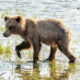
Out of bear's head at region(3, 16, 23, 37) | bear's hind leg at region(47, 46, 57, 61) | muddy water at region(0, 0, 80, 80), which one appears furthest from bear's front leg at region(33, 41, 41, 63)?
bear's head at region(3, 16, 23, 37)

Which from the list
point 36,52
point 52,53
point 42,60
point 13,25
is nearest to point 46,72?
point 36,52

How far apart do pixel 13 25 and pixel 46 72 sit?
1.73 m

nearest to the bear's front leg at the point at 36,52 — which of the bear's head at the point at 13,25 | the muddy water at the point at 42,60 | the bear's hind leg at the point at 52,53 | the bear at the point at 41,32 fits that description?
the bear at the point at 41,32

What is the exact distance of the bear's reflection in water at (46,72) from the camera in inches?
443

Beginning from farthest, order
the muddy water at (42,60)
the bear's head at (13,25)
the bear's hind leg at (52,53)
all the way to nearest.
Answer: the bear's hind leg at (52,53) → the bear's head at (13,25) → the muddy water at (42,60)

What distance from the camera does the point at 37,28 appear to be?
12977mm

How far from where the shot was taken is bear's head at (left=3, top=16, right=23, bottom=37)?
12742 mm

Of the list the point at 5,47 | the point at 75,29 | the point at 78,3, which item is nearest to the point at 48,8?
the point at 78,3

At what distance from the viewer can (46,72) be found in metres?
11.8

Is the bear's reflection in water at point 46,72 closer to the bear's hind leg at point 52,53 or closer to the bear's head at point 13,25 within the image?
the bear's hind leg at point 52,53

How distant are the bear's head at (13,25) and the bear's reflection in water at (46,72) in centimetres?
101

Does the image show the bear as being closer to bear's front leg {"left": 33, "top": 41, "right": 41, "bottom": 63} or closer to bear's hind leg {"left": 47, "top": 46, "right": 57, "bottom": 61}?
bear's front leg {"left": 33, "top": 41, "right": 41, "bottom": 63}

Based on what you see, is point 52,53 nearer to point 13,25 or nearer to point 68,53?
point 68,53

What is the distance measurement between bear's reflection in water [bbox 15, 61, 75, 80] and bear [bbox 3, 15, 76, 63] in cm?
46
